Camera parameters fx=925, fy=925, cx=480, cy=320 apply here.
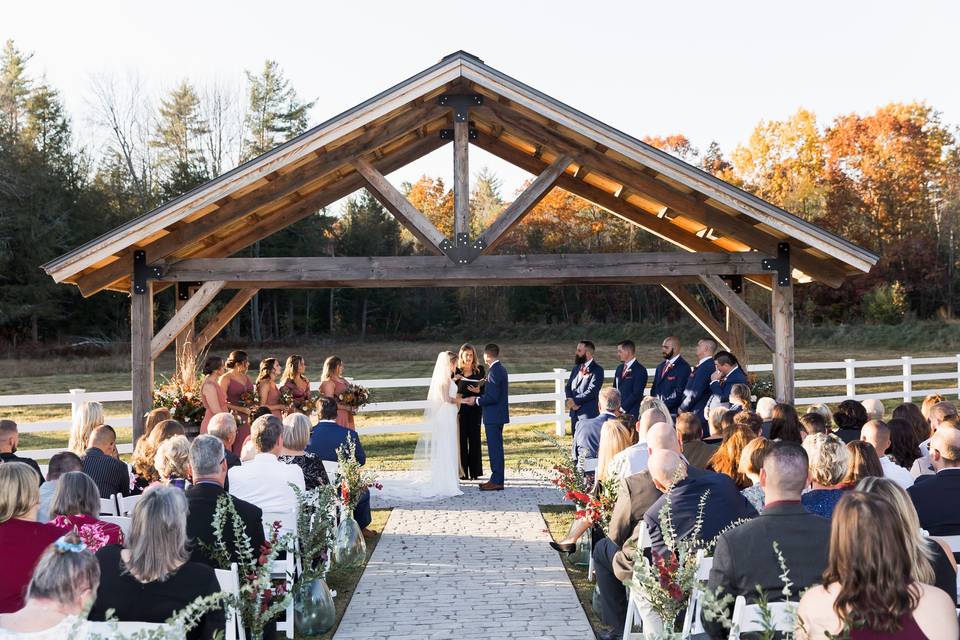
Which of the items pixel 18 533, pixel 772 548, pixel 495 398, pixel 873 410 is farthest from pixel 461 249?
pixel 772 548

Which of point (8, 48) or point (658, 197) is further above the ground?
point (8, 48)

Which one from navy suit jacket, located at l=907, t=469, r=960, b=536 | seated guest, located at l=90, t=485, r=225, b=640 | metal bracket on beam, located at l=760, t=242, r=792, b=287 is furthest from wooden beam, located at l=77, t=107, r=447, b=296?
seated guest, located at l=90, t=485, r=225, b=640

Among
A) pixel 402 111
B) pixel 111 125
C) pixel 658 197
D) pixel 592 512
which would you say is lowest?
pixel 592 512

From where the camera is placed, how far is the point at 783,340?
35.7ft

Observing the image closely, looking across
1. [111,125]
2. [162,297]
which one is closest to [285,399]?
[162,297]

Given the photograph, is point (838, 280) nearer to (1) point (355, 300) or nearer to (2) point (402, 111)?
(2) point (402, 111)

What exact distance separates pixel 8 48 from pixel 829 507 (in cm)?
4745

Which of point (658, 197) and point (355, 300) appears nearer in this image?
point (658, 197)

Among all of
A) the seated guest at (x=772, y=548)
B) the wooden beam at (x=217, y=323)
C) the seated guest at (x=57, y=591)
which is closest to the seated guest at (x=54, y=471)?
the seated guest at (x=57, y=591)

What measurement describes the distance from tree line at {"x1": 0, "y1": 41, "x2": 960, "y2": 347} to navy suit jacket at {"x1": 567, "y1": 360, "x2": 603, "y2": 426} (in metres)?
31.0

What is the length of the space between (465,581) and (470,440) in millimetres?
5506

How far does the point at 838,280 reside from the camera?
37.0 feet

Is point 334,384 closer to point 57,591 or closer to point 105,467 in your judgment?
point 105,467

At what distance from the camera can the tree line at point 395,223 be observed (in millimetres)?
41094
